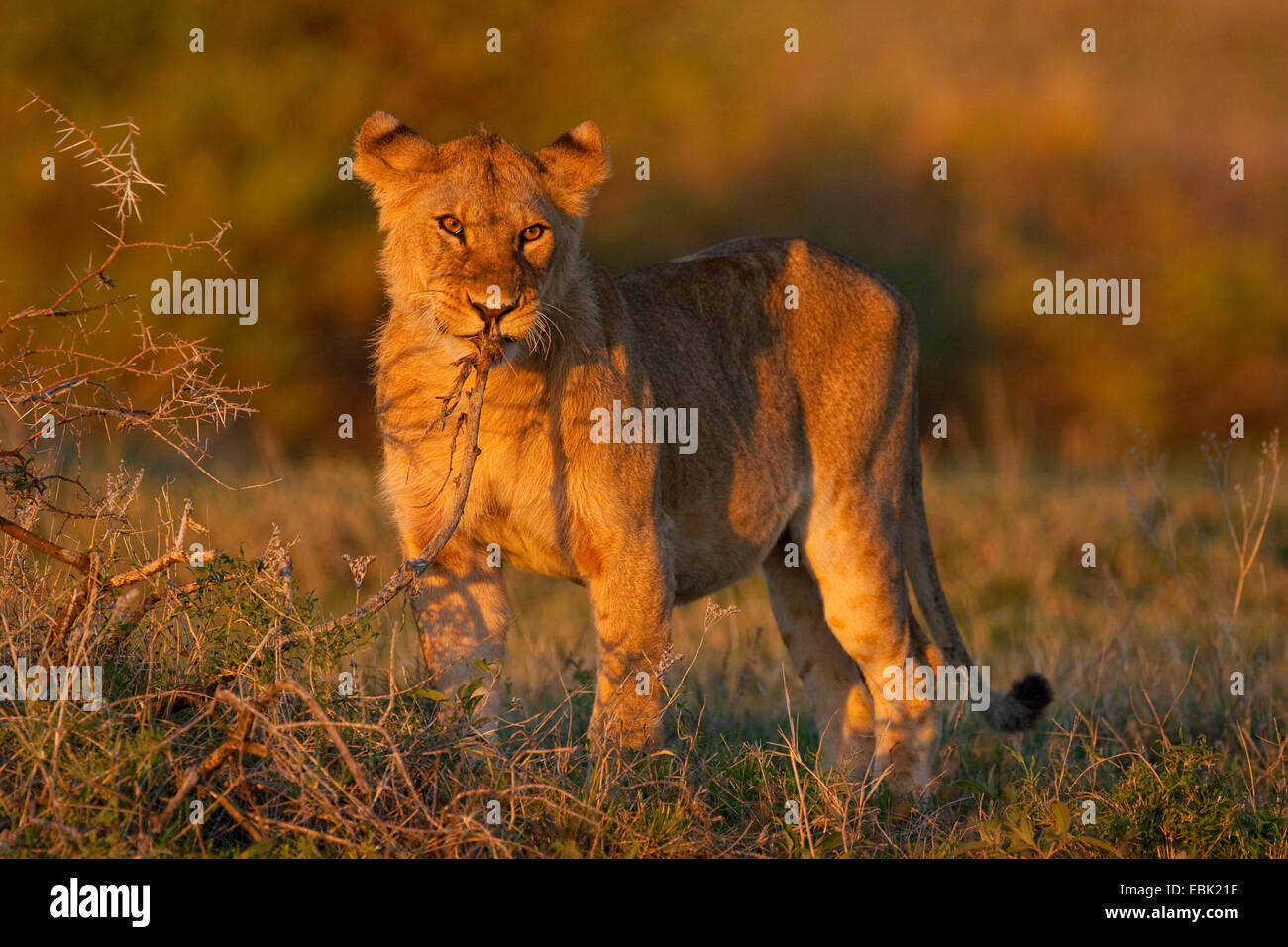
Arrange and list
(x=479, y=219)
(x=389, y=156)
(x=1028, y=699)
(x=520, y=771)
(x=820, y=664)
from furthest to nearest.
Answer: (x=820, y=664) → (x=1028, y=699) → (x=389, y=156) → (x=479, y=219) → (x=520, y=771)

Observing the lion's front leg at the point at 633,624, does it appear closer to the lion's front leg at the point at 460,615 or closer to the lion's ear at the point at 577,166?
the lion's front leg at the point at 460,615

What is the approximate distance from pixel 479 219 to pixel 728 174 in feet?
69.0

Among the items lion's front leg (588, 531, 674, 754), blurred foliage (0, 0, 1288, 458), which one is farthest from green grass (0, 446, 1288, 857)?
blurred foliage (0, 0, 1288, 458)

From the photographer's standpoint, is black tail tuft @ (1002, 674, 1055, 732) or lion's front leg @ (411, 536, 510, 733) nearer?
lion's front leg @ (411, 536, 510, 733)

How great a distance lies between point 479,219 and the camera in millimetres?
4863

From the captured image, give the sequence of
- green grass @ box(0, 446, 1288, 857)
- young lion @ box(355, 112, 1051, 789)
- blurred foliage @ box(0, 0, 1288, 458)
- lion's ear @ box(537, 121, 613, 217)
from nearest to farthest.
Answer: green grass @ box(0, 446, 1288, 857)
young lion @ box(355, 112, 1051, 789)
lion's ear @ box(537, 121, 613, 217)
blurred foliage @ box(0, 0, 1288, 458)

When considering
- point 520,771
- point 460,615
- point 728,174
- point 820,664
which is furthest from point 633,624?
point 728,174

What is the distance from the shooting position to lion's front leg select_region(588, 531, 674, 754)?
5035mm

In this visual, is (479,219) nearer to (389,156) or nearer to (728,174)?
(389,156)

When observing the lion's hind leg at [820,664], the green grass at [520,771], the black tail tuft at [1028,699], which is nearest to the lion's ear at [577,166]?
the green grass at [520,771]

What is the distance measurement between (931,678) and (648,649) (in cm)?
160

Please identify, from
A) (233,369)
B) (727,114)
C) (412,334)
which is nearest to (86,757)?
(412,334)

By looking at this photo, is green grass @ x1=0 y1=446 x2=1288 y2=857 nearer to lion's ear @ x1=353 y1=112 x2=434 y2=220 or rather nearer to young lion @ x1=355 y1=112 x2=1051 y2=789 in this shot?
young lion @ x1=355 y1=112 x2=1051 y2=789

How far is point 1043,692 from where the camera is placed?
593 centimetres
